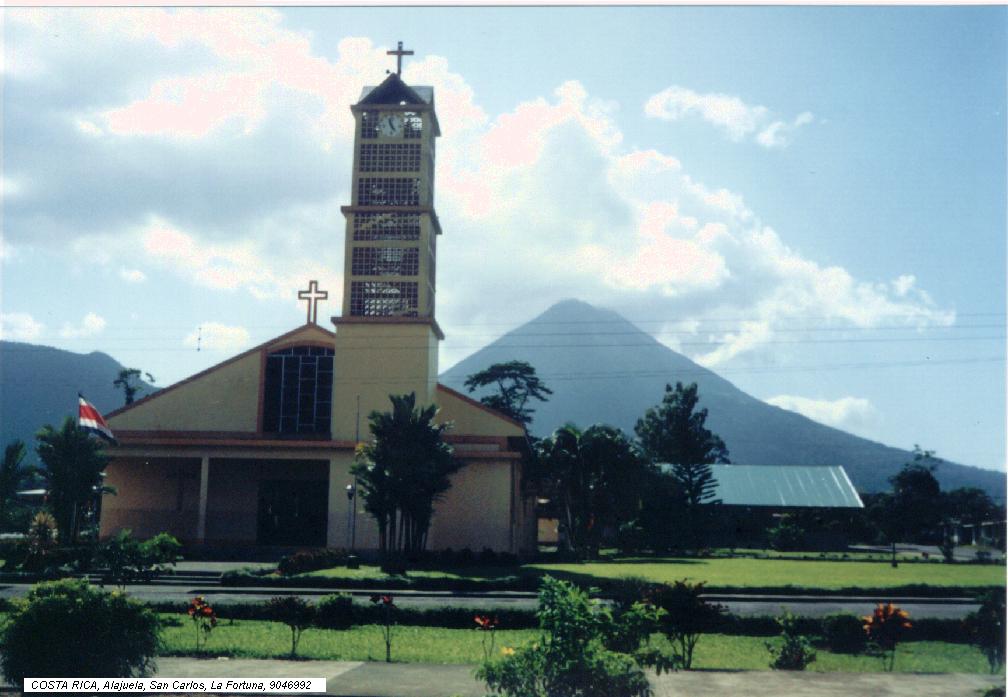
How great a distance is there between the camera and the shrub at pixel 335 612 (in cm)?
1599

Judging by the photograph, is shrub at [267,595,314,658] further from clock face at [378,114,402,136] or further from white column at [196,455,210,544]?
clock face at [378,114,402,136]

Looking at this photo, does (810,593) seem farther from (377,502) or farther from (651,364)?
(651,364)

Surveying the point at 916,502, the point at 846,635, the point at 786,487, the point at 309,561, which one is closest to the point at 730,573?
the point at 916,502

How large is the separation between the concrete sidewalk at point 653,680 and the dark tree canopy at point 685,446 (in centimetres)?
3677

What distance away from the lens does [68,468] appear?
→ 29.6 metres

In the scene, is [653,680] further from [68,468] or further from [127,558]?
[68,468]

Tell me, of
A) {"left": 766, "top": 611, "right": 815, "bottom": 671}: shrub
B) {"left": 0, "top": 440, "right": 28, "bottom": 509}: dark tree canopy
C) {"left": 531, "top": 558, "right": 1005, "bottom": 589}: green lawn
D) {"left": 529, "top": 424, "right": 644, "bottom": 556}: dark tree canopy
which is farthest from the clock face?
{"left": 766, "top": 611, "right": 815, "bottom": 671}: shrub

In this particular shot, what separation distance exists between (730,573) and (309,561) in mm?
14813

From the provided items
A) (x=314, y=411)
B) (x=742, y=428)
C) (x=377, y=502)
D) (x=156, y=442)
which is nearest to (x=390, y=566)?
(x=377, y=502)

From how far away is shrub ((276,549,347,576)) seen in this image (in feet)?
87.4

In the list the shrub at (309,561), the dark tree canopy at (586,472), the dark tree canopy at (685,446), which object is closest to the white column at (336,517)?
the shrub at (309,561)

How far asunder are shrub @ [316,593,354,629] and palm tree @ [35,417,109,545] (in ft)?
54.8

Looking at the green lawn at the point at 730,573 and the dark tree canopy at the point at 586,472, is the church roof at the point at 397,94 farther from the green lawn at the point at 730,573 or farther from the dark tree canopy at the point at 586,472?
the green lawn at the point at 730,573

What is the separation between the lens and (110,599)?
9016 millimetres
